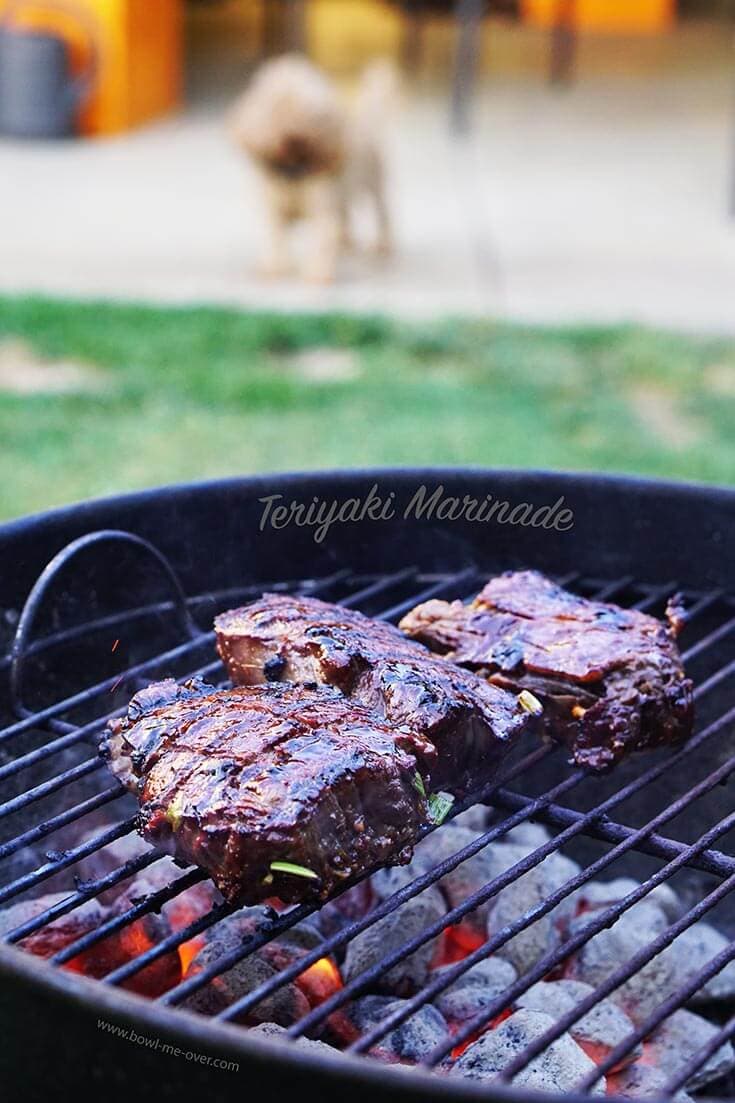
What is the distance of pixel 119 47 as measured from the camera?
9.38 metres

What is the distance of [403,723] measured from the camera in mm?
1924

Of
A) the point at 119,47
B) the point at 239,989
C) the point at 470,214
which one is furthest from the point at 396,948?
the point at 119,47

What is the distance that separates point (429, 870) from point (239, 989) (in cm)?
37

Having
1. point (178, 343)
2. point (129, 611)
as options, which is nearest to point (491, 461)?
point (178, 343)

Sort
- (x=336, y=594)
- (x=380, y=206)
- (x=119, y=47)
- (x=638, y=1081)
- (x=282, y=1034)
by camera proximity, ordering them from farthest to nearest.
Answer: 1. (x=119, y=47)
2. (x=380, y=206)
3. (x=336, y=594)
4. (x=638, y=1081)
5. (x=282, y=1034)

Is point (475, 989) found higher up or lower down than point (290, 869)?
lower down

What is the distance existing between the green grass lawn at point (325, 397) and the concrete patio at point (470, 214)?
44 cm

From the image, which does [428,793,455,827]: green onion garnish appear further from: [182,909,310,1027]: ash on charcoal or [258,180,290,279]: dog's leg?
[258,180,290,279]: dog's leg

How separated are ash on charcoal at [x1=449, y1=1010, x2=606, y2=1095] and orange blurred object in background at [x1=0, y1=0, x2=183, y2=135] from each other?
8596 millimetres

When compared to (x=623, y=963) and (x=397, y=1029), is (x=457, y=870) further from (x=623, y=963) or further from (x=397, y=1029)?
(x=397, y=1029)

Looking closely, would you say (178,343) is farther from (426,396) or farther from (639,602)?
(639,602)

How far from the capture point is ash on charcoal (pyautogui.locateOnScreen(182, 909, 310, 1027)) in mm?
2084

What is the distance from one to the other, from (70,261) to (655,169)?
14.7 feet

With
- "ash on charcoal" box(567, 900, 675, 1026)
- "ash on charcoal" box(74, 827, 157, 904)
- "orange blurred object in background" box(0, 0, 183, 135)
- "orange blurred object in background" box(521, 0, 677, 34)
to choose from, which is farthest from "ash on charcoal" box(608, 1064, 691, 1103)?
"orange blurred object in background" box(521, 0, 677, 34)
